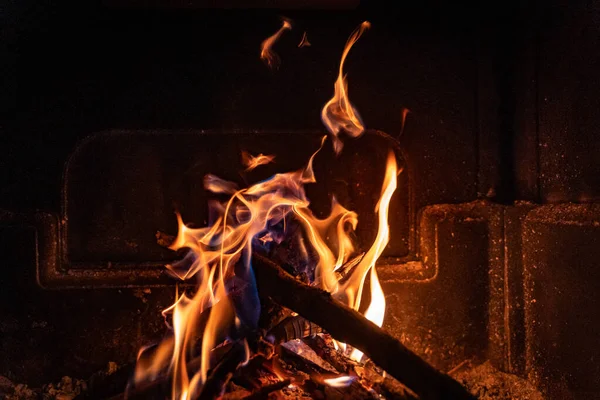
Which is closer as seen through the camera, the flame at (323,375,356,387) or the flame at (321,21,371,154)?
the flame at (323,375,356,387)

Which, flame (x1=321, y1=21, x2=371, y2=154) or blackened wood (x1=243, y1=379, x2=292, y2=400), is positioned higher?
flame (x1=321, y1=21, x2=371, y2=154)

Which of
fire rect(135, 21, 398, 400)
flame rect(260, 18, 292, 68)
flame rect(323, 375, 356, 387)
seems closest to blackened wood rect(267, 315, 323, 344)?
fire rect(135, 21, 398, 400)

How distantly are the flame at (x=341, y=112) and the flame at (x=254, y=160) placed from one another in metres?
0.34

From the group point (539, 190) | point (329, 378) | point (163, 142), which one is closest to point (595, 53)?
point (539, 190)

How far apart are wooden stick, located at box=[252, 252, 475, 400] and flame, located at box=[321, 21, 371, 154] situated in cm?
82

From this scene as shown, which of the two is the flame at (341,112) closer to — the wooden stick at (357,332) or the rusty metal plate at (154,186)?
the rusty metal plate at (154,186)

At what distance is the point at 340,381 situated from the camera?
174 cm

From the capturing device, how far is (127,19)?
2316 millimetres

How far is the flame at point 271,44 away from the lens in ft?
7.74

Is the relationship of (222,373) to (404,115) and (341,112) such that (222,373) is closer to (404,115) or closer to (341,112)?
(341,112)

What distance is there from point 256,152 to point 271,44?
1.78 feet

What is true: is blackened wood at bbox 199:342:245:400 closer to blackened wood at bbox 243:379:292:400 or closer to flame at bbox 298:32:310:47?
blackened wood at bbox 243:379:292:400

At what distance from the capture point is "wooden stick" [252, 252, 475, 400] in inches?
60.9

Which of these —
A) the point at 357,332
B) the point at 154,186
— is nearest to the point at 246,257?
the point at 357,332
